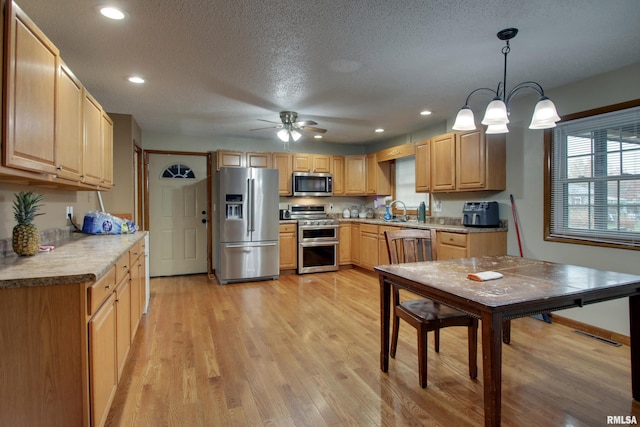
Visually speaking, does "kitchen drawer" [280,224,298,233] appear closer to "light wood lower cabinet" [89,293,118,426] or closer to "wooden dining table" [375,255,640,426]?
"wooden dining table" [375,255,640,426]

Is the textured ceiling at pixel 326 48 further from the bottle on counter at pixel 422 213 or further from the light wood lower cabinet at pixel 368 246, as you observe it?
the light wood lower cabinet at pixel 368 246

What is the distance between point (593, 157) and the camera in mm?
3139

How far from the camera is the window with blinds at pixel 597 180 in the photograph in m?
2.86

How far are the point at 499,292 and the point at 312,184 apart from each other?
4.45 meters

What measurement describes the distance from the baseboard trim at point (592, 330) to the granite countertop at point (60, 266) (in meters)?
3.81

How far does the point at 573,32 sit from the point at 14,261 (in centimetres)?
360

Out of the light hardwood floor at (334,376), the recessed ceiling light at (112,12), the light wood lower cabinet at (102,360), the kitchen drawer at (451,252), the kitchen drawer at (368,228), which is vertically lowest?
the light hardwood floor at (334,376)

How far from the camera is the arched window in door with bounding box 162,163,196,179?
543 cm

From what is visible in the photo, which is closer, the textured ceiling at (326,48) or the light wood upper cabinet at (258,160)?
the textured ceiling at (326,48)

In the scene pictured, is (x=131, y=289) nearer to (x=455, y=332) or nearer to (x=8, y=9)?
(x=8, y=9)

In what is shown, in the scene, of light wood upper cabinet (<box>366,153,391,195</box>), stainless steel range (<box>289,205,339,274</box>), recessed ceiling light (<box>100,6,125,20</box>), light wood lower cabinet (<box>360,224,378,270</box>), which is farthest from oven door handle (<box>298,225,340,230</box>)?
recessed ceiling light (<box>100,6,125,20</box>)

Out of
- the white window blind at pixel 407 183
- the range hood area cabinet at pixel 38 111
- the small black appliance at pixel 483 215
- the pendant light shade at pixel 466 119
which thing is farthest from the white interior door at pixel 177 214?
the pendant light shade at pixel 466 119

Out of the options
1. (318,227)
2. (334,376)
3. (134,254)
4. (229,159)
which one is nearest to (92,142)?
(134,254)

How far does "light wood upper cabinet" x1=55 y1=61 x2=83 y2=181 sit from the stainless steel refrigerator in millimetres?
2528
